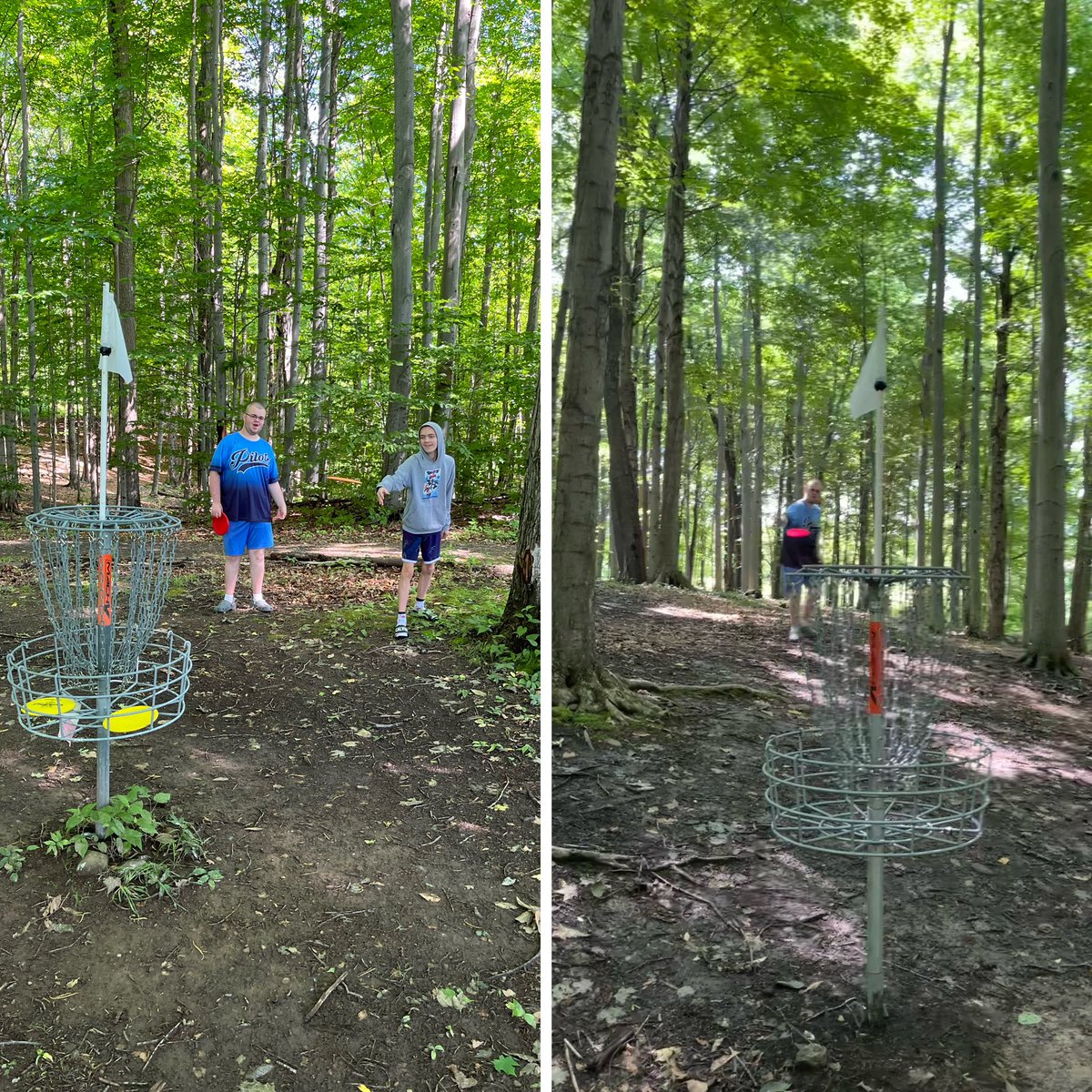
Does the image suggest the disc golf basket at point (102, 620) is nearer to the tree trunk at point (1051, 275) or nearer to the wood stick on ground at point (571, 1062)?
the wood stick on ground at point (571, 1062)

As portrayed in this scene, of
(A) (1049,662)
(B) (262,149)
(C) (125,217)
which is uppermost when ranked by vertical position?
(B) (262,149)

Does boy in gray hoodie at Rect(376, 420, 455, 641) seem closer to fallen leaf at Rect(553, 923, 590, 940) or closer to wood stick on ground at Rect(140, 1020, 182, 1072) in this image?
wood stick on ground at Rect(140, 1020, 182, 1072)

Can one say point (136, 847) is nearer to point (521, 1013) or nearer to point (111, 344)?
point (521, 1013)

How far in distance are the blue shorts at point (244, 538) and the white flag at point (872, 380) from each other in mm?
3466

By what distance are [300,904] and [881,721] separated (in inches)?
56.9

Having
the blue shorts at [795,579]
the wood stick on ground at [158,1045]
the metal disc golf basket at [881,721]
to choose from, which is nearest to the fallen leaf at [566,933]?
the metal disc golf basket at [881,721]

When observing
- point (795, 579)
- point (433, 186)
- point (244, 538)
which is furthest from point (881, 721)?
point (433, 186)

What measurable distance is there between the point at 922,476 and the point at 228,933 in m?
1.84

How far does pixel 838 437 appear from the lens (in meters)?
1.67

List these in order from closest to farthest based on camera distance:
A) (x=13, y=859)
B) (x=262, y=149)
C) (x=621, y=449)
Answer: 1. (x=13, y=859)
2. (x=621, y=449)
3. (x=262, y=149)

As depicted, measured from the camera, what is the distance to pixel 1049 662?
75.3 inches

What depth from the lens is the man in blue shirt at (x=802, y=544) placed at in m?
1.58

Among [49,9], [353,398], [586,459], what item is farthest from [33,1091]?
[49,9]

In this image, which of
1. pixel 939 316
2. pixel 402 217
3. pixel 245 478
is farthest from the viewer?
pixel 402 217
